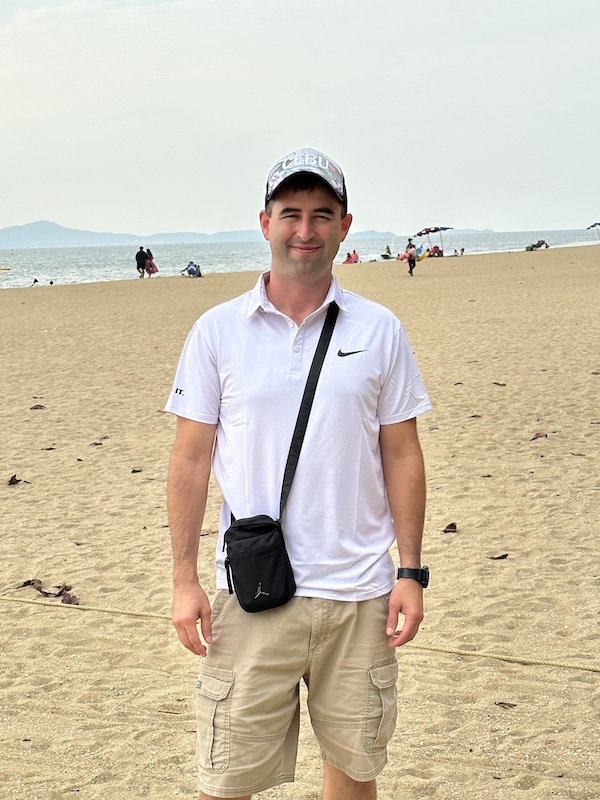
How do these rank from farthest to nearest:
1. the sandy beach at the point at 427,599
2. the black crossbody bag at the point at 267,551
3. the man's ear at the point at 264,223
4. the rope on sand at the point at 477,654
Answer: the rope on sand at the point at 477,654 → the sandy beach at the point at 427,599 → the man's ear at the point at 264,223 → the black crossbody bag at the point at 267,551

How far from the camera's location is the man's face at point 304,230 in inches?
93.5

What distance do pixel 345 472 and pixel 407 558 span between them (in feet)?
0.99

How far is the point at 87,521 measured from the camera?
6.98 m

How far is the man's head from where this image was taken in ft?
7.68

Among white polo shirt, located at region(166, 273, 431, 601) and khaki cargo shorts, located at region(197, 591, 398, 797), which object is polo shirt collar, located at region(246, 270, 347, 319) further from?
khaki cargo shorts, located at region(197, 591, 398, 797)

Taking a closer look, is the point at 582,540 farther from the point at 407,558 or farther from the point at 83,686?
the point at 407,558

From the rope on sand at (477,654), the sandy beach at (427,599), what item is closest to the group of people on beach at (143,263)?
the sandy beach at (427,599)

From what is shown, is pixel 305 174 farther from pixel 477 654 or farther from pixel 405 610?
pixel 477 654

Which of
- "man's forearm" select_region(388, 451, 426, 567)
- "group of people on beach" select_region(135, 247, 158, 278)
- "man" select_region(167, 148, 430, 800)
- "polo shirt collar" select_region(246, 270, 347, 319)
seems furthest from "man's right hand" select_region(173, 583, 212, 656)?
"group of people on beach" select_region(135, 247, 158, 278)

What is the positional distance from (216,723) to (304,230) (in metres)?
1.23

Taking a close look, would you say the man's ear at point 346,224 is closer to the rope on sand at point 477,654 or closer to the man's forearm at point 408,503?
the man's forearm at point 408,503

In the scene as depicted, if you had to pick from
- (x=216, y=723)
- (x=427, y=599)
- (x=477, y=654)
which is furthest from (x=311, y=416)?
(x=427, y=599)

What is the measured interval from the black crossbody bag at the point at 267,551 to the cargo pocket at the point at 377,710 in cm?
31

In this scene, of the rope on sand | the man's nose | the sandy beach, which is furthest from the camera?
the rope on sand
